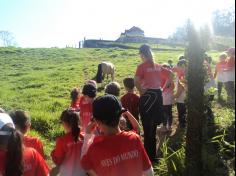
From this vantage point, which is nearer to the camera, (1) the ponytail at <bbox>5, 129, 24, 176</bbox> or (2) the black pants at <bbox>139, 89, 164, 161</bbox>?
(1) the ponytail at <bbox>5, 129, 24, 176</bbox>

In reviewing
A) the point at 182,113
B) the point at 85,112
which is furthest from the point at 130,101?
the point at 182,113

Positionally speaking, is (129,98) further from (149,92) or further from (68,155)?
(68,155)

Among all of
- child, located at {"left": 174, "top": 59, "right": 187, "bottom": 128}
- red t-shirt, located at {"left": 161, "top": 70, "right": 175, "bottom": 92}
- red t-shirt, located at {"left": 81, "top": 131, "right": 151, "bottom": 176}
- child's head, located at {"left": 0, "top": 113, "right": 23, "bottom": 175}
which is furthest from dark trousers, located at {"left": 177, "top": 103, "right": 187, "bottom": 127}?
child's head, located at {"left": 0, "top": 113, "right": 23, "bottom": 175}

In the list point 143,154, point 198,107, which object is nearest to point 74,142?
point 143,154

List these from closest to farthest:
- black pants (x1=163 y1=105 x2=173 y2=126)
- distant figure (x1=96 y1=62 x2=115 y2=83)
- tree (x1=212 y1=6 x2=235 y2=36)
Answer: tree (x1=212 y1=6 x2=235 y2=36) → black pants (x1=163 y1=105 x2=173 y2=126) → distant figure (x1=96 y1=62 x2=115 y2=83)

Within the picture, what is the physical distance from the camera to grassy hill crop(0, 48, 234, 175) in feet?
34.8

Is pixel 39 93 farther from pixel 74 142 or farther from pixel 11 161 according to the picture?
pixel 11 161

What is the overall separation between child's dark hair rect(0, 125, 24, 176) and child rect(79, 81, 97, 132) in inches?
110

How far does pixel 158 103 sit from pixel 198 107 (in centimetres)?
136

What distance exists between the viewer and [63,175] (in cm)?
482

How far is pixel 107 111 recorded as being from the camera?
3639 millimetres

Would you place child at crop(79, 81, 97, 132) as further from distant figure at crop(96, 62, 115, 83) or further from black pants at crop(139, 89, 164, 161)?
distant figure at crop(96, 62, 115, 83)

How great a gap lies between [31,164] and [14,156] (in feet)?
1.23

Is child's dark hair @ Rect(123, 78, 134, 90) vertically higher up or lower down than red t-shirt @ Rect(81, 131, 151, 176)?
higher up
